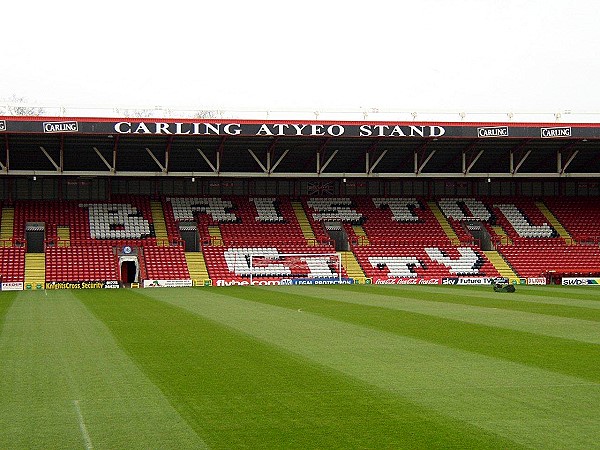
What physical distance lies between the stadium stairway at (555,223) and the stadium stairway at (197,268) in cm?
2661

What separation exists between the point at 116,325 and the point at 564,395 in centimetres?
1493

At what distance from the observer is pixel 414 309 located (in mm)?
29547

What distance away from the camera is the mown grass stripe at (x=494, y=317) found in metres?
21.5

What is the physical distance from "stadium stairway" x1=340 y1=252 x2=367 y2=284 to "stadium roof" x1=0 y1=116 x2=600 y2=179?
5717 millimetres

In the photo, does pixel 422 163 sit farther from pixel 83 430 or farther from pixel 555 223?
pixel 83 430

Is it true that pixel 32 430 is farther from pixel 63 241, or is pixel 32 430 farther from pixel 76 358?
pixel 63 241

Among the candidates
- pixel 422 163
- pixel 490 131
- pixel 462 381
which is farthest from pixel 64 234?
pixel 462 381

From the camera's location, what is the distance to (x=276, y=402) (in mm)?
12273

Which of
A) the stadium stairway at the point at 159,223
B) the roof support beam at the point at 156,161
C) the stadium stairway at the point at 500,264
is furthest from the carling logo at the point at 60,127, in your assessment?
the stadium stairway at the point at 500,264

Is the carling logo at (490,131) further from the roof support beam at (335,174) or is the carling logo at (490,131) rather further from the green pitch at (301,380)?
the green pitch at (301,380)

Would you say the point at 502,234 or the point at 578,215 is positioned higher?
the point at 578,215

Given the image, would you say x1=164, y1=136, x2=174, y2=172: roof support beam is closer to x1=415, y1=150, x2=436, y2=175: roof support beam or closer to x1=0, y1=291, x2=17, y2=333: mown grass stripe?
x1=0, y1=291, x2=17, y2=333: mown grass stripe

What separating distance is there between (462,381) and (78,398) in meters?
6.31

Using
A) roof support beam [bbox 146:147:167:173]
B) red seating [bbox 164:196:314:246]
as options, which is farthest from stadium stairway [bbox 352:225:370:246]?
roof support beam [bbox 146:147:167:173]
